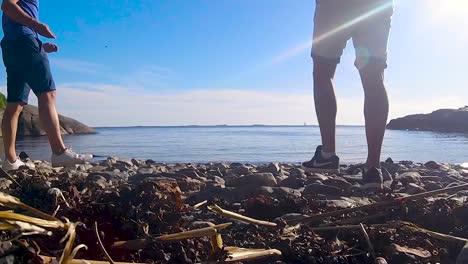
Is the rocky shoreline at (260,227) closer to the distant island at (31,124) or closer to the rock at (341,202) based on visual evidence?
the rock at (341,202)

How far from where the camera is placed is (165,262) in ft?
5.11

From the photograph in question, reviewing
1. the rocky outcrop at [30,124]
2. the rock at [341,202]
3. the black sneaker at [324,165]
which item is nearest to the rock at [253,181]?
the black sneaker at [324,165]

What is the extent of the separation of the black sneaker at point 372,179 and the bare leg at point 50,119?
3.03m

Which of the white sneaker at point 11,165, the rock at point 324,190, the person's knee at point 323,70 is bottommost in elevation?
the rock at point 324,190

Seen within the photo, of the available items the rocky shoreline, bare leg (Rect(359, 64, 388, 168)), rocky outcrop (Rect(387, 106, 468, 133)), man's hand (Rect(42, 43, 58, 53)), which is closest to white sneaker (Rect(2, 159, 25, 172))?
man's hand (Rect(42, 43, 58, 53))

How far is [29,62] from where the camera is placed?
473cm

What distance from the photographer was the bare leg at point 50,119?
4746 millimetres

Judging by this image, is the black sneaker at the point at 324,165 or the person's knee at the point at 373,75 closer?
the person's knee at the point at 373,75

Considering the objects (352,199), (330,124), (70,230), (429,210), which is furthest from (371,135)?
(70,230)

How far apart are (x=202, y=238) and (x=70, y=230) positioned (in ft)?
1.96

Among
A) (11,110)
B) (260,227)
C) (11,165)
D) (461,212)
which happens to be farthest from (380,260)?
(11,110)

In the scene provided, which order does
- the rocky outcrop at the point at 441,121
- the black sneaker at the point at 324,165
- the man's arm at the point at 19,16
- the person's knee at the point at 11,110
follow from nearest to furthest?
the black sneaker at the point at 324,165
the man's arm at the point at 19,16
the person's knee at the point at 11,110
the rocky outcrop at the point at 441,121

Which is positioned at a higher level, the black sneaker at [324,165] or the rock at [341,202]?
the black sneaker at [324,165]

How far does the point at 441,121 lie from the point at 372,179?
49.3 meters
